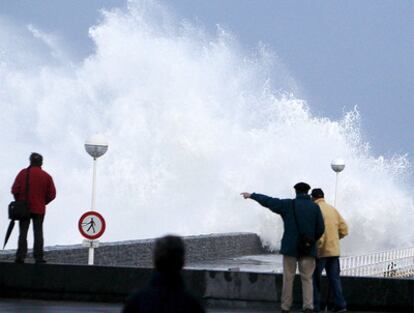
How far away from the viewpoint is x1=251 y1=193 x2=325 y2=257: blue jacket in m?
13.8

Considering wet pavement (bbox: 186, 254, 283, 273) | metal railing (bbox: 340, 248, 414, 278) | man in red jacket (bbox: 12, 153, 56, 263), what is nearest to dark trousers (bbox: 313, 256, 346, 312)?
man in red jacket (bbox: 12, 153, 56, 263)

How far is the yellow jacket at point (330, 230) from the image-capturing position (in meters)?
14.7

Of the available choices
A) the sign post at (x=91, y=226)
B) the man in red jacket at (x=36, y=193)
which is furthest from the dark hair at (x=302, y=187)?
the sign post at (x=91, y=226)

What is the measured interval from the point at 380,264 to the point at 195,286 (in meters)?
21.6

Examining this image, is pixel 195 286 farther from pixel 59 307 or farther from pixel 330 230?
pixel 330 230

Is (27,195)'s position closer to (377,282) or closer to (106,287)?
(106,287)

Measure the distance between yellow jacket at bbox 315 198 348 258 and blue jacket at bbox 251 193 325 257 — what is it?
0.73 metres

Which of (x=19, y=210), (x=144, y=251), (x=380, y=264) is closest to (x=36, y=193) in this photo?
(x=19, y=210)

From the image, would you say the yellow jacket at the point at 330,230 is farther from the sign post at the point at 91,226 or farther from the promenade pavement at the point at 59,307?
the sign post at the point at 91,226

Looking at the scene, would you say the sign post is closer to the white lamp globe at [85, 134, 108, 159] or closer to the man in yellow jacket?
the white lamp globe at [85, 134, 108, 159]

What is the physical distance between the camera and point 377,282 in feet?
50.8

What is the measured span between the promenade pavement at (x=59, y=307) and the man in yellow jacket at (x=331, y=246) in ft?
3.36

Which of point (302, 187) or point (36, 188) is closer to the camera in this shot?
point (302, 187)

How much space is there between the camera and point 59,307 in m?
15.0
